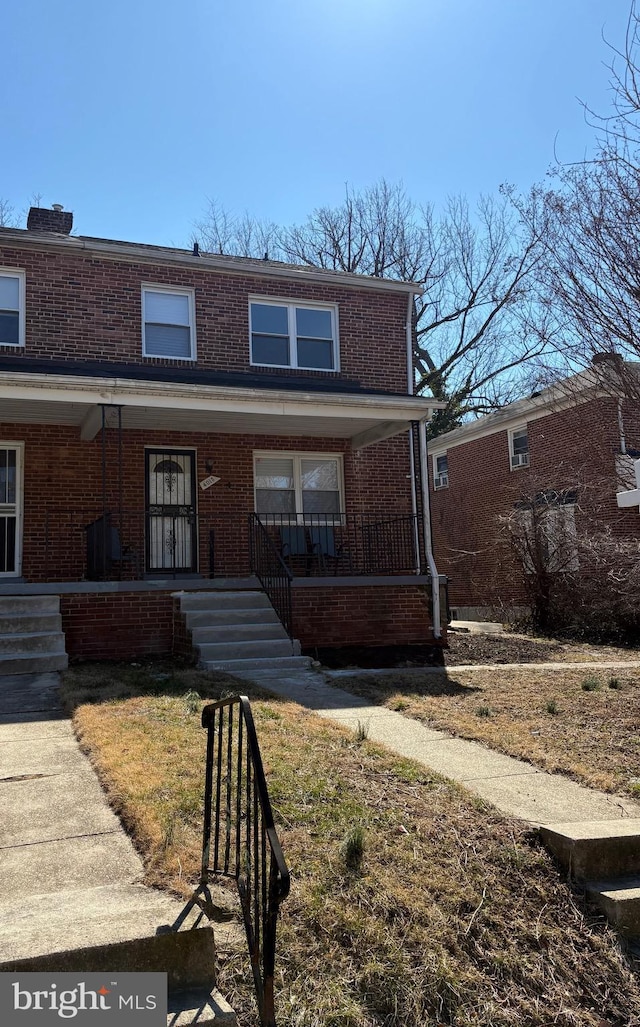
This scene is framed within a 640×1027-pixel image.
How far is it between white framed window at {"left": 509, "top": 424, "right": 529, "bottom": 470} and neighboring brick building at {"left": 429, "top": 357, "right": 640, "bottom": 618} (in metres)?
0.03

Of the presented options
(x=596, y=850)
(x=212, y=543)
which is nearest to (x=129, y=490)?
(x=212, y=543)

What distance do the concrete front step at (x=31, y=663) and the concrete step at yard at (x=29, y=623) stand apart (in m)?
0.48

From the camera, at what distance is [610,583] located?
1386 centimetres

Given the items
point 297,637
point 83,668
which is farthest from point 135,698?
point 297,637

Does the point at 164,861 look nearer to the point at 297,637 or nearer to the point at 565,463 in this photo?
the point at 297,637

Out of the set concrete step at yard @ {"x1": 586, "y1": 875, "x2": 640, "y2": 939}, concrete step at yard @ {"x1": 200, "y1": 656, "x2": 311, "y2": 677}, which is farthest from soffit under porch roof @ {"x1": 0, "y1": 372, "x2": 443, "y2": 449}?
concrete step at yard @ {"x1": 586, "y1": 875, "x2": 640, "y2": 939}

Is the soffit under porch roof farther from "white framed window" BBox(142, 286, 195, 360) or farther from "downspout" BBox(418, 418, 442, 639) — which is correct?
"white framed window" BBox(142, 286, 195, 360)

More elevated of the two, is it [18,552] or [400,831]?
[18,552]

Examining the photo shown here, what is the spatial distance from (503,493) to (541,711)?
14.1m

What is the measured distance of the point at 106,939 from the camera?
264 cm

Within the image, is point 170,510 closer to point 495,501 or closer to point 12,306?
point 12,306

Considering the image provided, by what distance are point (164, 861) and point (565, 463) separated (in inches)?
617

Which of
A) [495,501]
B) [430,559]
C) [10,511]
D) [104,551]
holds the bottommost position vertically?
[430,559]

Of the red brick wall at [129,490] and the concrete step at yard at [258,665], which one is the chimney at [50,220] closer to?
the red brick wall at [129,490]
